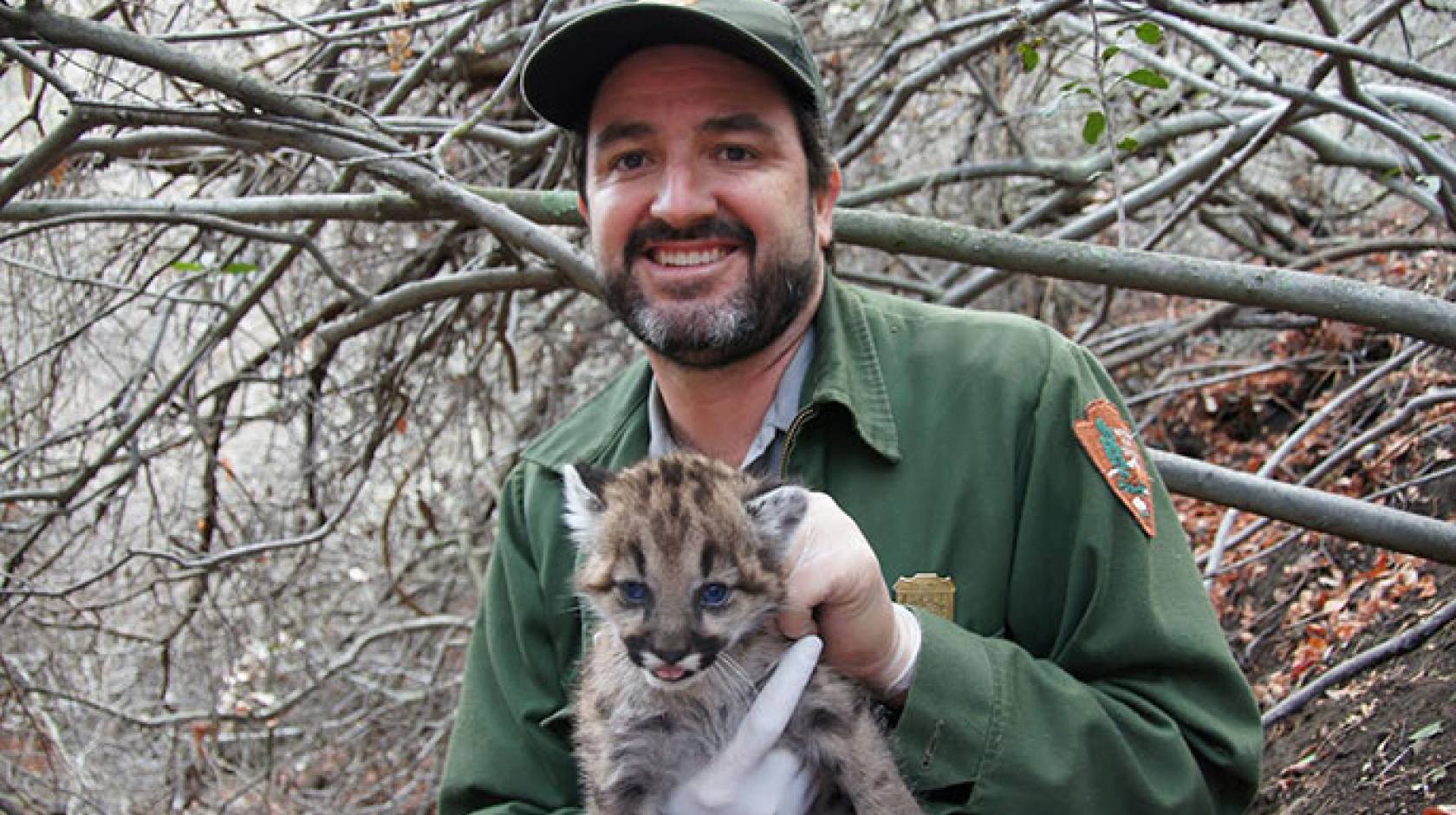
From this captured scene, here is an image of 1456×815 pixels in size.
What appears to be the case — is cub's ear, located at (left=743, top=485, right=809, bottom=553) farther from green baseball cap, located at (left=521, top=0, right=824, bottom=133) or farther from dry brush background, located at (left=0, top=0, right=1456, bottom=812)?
dry brush background, located at (left=0, top=0, right=1456, bottom=812)

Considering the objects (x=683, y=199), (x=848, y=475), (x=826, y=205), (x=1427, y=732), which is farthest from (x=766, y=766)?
(x=1427, y=732)

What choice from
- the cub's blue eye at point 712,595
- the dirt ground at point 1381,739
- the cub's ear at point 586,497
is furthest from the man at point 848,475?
the dirt ground at point 1381,739

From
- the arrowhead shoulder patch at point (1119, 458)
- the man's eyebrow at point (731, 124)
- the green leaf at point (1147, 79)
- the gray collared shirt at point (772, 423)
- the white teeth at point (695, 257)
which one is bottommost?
the arrowhead shoulder patch at point (1119, 458)

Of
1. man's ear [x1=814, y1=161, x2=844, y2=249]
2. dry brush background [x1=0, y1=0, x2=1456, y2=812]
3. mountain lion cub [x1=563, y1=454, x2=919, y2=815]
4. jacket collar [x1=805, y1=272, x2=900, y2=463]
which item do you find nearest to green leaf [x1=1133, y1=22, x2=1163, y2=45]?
dry brush background [x1=0, y1=0, x2=1456, y2=812]

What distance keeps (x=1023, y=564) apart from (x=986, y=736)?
537mm

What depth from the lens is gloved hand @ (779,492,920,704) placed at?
3.21 m

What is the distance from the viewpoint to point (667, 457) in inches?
139

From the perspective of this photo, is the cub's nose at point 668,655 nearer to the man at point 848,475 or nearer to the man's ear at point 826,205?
the man at point 848,475

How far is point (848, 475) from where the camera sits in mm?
3857

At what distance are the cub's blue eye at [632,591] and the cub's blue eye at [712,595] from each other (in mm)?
145

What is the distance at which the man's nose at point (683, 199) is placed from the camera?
3973mm

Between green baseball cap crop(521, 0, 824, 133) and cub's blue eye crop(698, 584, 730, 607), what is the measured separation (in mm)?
1549

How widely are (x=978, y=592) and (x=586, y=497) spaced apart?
109 centimetres

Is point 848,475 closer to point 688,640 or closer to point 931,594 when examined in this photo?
point 931,594
